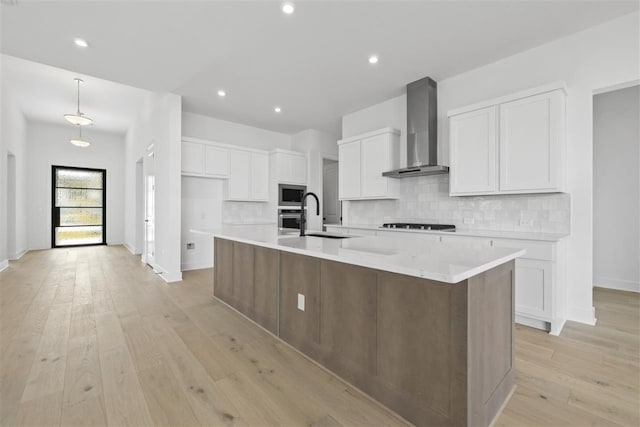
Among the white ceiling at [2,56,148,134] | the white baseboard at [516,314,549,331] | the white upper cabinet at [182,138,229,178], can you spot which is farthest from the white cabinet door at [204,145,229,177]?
the white baseboard at [516,314,549,331]

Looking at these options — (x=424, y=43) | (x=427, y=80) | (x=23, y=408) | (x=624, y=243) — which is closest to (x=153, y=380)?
(x=23, y=408)

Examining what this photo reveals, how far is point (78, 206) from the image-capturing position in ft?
26.4

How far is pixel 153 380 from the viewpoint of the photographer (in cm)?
178

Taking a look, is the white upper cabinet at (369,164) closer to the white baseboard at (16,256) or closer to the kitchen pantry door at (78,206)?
the white baseboard at (16,256)

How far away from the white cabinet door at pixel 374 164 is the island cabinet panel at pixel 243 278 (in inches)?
90.6

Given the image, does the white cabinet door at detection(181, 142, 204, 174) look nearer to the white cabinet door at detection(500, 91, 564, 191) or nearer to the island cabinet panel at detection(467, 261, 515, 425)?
the white cabinet door at detection(500, 91, 564, 191)

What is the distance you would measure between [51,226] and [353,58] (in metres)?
8.96

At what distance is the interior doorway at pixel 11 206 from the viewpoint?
5.77m

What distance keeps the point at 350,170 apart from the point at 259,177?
6.60 ft

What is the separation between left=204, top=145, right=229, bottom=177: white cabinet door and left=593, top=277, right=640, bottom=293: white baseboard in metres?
6.03

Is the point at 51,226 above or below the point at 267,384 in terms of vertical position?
above

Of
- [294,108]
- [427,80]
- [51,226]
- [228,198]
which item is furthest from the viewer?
[51,226]

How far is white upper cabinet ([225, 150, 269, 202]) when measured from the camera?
541cm

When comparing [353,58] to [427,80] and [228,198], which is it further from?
[228,198]
